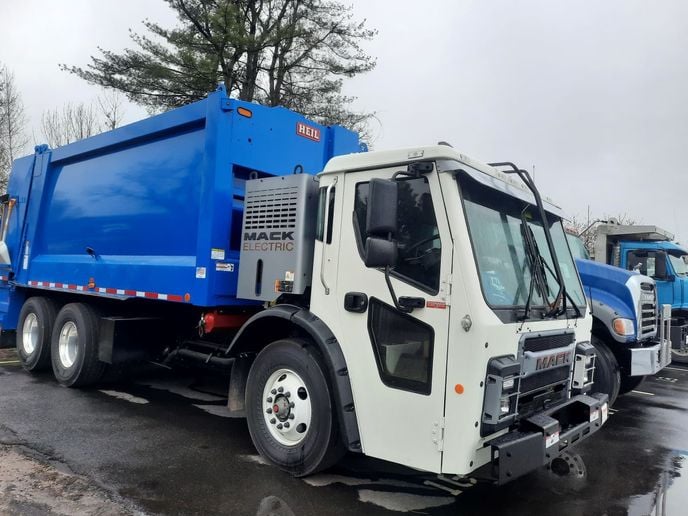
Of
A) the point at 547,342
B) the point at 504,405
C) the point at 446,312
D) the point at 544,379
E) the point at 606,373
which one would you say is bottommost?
the point at 606,373

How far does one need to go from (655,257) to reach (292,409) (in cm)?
948

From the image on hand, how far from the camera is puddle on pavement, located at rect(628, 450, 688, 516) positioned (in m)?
3.95

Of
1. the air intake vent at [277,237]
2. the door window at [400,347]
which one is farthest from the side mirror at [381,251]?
the air intake vent at [277,237]

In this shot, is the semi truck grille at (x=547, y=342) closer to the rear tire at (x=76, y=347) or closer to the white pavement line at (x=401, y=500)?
the white pavement line at (x=401, y=500)

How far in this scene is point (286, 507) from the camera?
364cm

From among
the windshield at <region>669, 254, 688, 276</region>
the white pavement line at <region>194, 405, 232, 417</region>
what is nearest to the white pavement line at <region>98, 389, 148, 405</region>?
the white pavement line at <region>194, 405, 232, 417</region>

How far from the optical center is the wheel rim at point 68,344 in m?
6.84

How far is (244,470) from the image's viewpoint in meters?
4.29

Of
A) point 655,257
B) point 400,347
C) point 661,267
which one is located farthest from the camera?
point 655,257

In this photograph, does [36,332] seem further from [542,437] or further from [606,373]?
[606,373]

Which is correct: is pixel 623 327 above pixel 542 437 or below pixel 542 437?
above

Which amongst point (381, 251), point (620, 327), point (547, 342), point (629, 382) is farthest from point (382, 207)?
point (629, 382)

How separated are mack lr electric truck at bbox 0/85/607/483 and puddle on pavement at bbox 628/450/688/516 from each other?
65 centimetres

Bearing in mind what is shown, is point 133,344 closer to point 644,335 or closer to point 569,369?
point 569,369
